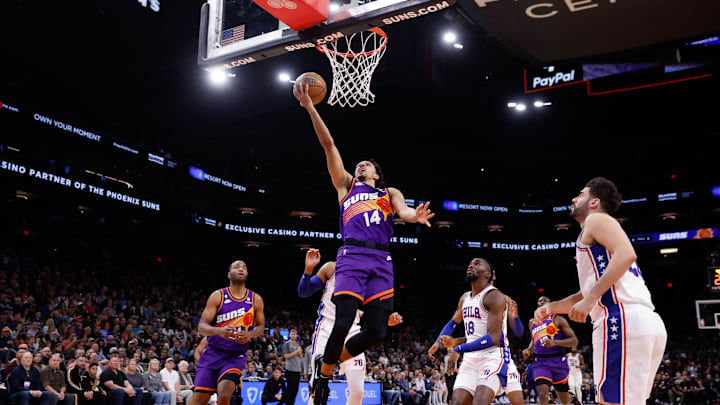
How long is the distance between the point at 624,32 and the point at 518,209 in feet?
99.3

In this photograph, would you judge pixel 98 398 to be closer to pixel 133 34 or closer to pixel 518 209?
pixel 133 34

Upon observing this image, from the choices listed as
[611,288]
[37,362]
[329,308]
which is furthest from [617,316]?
[37,362]

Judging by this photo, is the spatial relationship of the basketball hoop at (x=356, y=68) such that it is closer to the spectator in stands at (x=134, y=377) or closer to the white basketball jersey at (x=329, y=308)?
the white basketball jersey at (x=329, y=308)

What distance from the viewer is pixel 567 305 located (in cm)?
398

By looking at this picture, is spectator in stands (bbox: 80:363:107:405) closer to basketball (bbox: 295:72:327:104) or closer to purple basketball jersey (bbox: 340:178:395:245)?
purple basketball jersey (bbox: 340:178:395:245)

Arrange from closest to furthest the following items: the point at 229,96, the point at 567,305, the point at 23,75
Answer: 1. the point at 567,305
2. the point at 23,75
3. the point at 229,96

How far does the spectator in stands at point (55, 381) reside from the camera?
35.5 feet

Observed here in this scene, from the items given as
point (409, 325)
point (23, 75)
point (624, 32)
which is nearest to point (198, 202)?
point (23, 75)

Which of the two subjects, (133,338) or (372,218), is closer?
(372,218)

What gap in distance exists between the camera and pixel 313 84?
18.0 ft

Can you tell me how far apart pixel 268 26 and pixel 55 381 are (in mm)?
7904

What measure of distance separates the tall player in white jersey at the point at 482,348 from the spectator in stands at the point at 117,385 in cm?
748

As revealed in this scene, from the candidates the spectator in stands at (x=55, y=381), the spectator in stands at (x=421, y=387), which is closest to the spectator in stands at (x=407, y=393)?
the spectator in stands at (x=421, y=387)

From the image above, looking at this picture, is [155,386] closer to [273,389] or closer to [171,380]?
[171,380]
